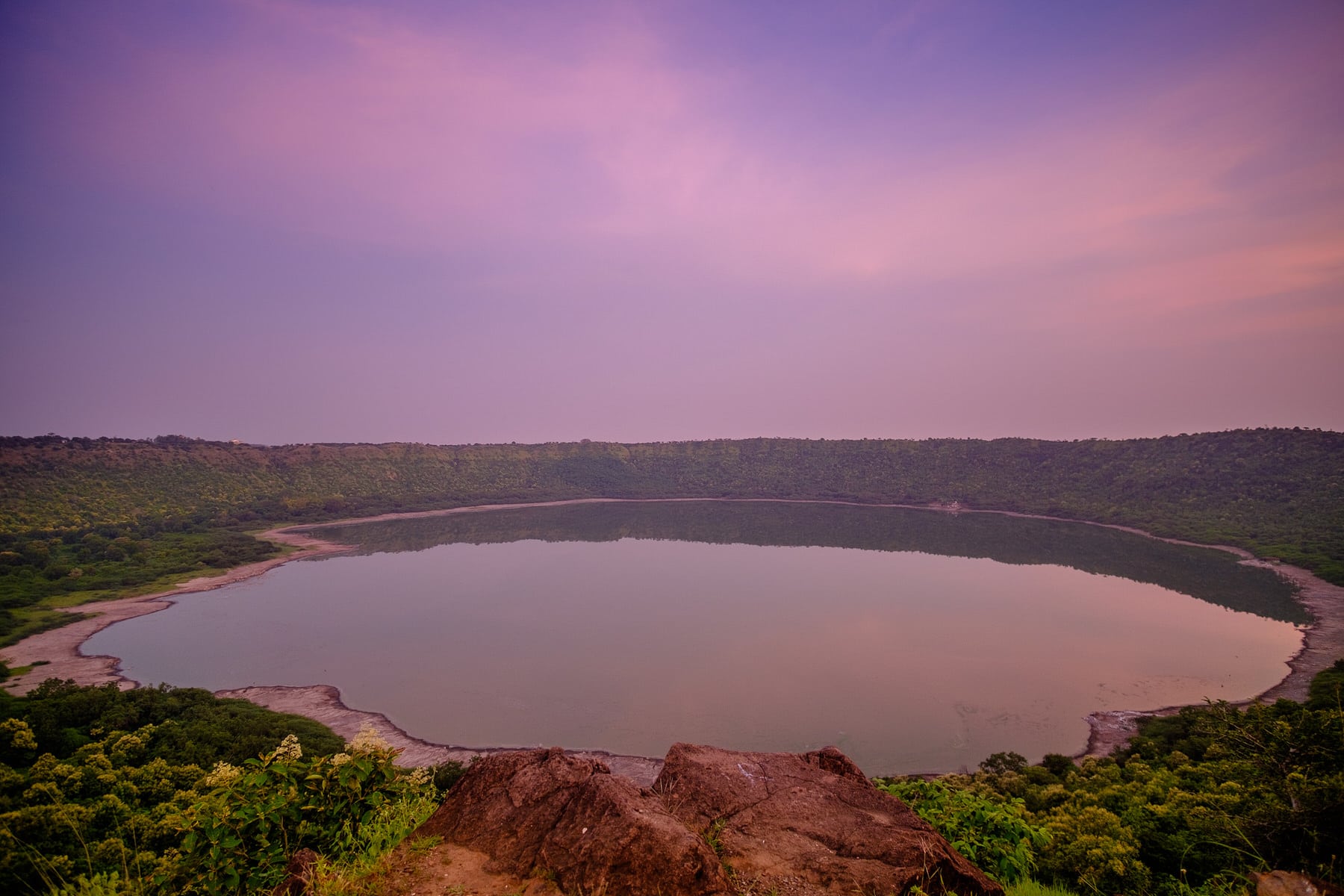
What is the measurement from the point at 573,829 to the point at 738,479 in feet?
393

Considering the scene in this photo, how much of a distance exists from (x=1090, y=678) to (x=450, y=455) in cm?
11655

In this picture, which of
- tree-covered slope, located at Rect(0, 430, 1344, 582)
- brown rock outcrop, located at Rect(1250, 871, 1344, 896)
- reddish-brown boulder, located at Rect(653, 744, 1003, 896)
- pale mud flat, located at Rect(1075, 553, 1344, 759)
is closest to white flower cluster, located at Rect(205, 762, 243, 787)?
reddish-brown boulder, located at Rect(653, 744, 1003, 896)

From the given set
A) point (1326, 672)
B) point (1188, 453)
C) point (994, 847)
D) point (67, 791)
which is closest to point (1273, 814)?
point (994, 847)

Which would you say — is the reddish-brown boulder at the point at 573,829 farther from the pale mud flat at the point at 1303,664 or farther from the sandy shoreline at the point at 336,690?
the pale mud flat at the point at 1303,664

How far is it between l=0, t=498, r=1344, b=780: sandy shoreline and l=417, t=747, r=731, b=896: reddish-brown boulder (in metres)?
5.97

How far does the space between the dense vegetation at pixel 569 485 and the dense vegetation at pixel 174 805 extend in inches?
1038

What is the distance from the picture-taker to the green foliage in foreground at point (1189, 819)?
21.2ft

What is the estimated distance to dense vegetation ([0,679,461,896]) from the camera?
19.5 ft

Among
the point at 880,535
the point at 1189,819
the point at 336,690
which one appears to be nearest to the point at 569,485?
the point at 880,535

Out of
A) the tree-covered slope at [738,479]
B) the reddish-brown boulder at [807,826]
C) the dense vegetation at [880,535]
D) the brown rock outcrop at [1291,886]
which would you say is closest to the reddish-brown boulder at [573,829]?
the reddish-brown boulder at [807,826]

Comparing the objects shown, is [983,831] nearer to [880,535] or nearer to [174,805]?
[174,805]

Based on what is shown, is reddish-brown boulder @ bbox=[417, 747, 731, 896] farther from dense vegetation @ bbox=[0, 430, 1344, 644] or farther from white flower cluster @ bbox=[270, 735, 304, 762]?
dense vegetation @ bbox=[0, 430, 1344, 644]

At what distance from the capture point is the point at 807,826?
6.29 m

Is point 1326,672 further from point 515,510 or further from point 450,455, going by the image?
point 450,455
